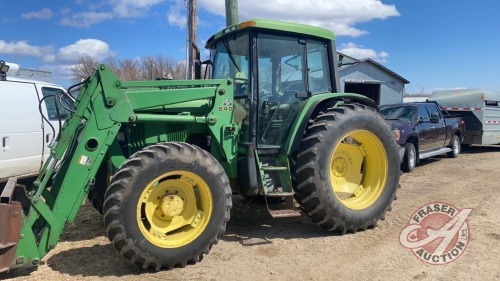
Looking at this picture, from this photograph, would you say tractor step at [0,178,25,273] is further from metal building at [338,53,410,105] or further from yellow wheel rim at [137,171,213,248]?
metal building at [338,53,410,105]

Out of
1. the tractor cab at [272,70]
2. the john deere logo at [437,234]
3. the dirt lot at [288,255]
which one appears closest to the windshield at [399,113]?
the dirt lot at [288,255]

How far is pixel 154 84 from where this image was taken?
4.50 meters

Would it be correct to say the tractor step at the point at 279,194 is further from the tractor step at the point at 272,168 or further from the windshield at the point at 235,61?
the windshield at the point at 235,61

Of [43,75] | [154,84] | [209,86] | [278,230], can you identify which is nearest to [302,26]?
[209,86]

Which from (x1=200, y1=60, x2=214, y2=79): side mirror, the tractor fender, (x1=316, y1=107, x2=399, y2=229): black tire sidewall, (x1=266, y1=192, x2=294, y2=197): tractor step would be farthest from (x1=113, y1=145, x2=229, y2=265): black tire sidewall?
(x1=200, y1=60, x2=214, y2=79): side mirror

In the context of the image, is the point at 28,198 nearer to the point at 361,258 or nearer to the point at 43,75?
the point at 361,258

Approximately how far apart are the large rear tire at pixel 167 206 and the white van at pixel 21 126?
344cm

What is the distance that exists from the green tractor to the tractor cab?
0.01 metres

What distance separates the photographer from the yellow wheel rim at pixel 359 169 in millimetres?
5410

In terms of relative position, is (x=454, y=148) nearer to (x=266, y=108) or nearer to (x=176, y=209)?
(x=266, y=108)

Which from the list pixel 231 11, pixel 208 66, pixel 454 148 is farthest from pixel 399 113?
pixel 208 66

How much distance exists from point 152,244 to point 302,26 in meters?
3.10

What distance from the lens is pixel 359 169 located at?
18.4 ft

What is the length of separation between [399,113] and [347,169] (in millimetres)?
6309
